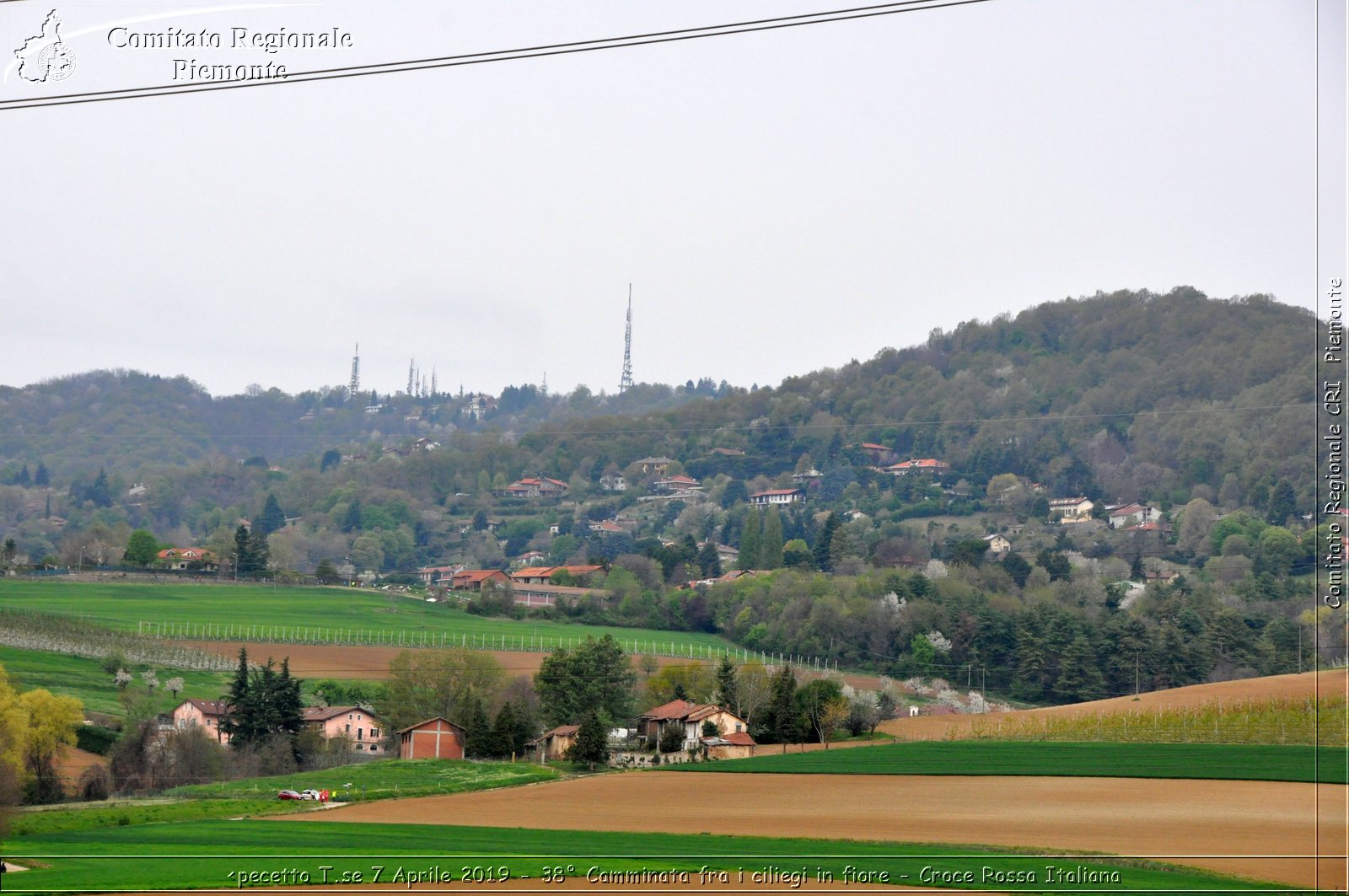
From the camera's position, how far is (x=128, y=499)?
8819 centimetres

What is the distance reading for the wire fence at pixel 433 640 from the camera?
157ft

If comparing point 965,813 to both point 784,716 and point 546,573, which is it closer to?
point 784,716

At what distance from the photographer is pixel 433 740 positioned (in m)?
31.3

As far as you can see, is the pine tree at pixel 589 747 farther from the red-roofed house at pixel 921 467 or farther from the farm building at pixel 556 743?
the red-roofed house at pixel 921 467

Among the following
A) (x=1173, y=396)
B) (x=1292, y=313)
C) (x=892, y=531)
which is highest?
(x=1292, y=313)

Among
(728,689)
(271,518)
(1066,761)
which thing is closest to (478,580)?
(271,518)

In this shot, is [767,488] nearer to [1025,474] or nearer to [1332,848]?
[1025,474]

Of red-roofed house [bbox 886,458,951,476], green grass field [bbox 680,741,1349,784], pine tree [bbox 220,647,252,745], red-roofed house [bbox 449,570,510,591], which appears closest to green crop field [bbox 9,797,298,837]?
pine tree [bbox 220,647,252,745]

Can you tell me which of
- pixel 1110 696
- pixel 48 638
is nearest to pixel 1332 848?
pixel 1110 696

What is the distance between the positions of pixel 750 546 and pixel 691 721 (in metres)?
42.2

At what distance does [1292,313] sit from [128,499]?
8363cm

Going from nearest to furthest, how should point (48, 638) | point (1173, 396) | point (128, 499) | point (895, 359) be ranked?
point (48, 638), point (128, 499), point (1173, 396), point (895, 359)

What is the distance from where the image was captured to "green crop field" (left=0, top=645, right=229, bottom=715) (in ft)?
114

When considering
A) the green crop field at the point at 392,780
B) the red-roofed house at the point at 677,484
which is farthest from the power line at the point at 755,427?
the green crop field at the point at 392,780
